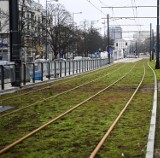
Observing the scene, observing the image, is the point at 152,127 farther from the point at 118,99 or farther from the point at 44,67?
the point at 44,67

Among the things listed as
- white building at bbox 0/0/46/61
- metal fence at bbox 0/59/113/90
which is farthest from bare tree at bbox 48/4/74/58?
metal fence at bbox 0/59/113/90

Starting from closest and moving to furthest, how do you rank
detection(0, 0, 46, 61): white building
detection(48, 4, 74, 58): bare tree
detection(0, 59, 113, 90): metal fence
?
detection(0, 59, 113, 90): metal fence < detection(0, 0, 46, 61): white building < detection(48, 4, 74, 58): bare tree

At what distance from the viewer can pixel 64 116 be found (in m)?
11.0

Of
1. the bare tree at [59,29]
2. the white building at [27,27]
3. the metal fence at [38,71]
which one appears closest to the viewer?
the metal fence at [38,71]

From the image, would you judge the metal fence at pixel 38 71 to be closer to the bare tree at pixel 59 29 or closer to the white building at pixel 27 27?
the white building at pixel 27 27

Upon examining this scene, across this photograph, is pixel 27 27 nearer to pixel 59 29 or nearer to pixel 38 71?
pixel 59 29

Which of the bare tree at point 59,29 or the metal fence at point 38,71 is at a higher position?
the bare tree at point 59,29

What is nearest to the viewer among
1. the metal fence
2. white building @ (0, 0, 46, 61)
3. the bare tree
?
the metal fence

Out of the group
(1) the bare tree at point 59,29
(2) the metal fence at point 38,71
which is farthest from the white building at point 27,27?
(2) the metal fence at point 38,71

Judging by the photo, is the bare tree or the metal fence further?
the bare tree

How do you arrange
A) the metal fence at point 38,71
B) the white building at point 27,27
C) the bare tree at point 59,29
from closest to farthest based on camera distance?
1. the metal fence at point 38,71
2. the white building at point 27,27
3. the bare tree at point 59,29

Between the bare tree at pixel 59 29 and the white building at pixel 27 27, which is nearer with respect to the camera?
the white building at pixel 27 27

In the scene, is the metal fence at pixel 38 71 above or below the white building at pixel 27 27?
below

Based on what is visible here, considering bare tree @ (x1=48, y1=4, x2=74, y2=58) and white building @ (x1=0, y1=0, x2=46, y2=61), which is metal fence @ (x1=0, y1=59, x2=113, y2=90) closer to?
white building @ (x1=0, y1=0, x2=46, y2=61)
